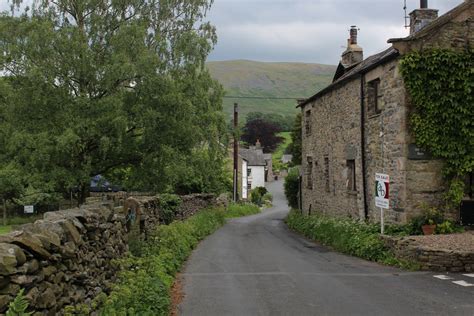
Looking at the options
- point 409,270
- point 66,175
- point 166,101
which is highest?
point 166,101

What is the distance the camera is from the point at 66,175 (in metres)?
19.0

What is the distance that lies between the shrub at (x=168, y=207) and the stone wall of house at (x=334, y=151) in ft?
23.1

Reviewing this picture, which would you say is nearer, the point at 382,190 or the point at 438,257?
the point at 438,257

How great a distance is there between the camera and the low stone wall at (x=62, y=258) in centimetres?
465

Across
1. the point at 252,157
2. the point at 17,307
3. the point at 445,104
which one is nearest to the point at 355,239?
the point at 445,104

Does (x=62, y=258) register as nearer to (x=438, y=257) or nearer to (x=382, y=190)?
(x=438, y=257)

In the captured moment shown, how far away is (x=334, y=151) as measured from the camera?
77.0 ft

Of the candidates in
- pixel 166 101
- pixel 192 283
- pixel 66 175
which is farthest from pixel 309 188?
pixel 192 283

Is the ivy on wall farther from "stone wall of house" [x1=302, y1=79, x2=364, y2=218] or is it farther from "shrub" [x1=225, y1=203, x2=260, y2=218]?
"shrub" [x1=225, y1=203, x2=260, y2=218]

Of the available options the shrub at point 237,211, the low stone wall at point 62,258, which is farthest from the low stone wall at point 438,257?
the shrub at point 237,211

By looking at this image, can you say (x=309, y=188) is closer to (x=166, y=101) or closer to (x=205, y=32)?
(x=205, y=32)

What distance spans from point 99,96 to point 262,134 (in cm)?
9330

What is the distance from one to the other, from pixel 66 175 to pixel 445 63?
43.7ft

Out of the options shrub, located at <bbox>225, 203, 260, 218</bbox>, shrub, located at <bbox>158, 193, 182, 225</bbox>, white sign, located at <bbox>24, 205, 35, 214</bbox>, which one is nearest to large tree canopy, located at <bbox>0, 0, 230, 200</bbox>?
shrub, located at <bbox>158, 193, 182, 225</bbox>
